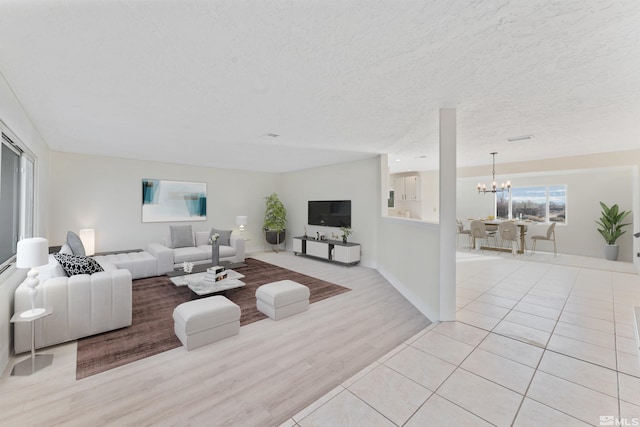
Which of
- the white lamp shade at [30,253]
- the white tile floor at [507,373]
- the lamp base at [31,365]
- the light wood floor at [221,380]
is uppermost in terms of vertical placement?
the white lamp shade at [30,253]

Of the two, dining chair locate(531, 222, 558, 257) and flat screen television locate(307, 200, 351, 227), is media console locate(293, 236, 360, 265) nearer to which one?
flat screen television locate(307, 200, 351, 227)

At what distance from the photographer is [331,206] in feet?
23.1

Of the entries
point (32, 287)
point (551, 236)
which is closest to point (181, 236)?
point (32, 287)

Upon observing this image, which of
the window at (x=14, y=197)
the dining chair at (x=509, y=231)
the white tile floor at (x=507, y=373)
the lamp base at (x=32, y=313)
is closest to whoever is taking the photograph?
the white tile floor at (x=507, y=373)

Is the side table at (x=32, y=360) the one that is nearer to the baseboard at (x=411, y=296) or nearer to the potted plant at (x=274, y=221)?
the baseboard at (x=411, y=296)

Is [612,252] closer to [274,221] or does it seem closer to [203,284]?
[274,221]

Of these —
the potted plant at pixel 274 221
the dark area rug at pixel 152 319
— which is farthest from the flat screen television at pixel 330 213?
the dark area rug at pixel 152 319

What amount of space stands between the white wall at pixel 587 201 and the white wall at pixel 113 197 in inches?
374

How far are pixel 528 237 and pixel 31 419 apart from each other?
10639 mm

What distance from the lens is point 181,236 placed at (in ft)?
20.2

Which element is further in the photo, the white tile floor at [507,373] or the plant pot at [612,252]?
the plant pot at [612,252]

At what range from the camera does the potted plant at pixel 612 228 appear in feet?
21.1

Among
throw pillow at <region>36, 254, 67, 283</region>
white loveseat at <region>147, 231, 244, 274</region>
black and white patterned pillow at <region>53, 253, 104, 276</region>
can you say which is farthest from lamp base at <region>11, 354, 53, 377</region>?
white loveseat at <region>147, 231, 244, 274</region>

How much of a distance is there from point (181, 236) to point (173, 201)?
1.13m
